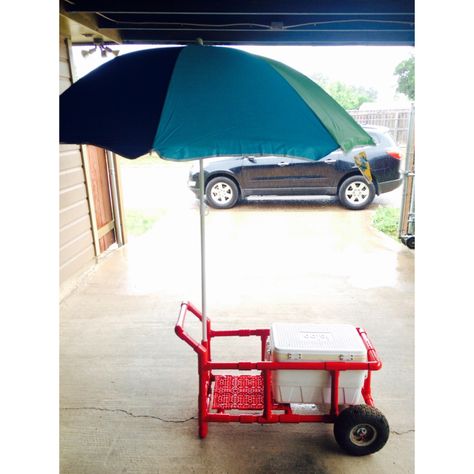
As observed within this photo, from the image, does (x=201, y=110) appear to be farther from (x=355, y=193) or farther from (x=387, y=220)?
(x=355, y=193)

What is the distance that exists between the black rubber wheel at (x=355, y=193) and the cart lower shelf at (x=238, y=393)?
23.1 ft

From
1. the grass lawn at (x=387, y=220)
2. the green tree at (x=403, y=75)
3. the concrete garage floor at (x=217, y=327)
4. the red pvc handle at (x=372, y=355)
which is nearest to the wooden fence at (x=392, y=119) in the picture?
the green tree at (x=403, y=75)

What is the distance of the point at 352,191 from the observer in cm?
953

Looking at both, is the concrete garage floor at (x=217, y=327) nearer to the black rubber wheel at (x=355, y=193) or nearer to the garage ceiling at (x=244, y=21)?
the black rubber wheel at (x=355, y=193)

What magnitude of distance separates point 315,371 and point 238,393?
24.6 inches

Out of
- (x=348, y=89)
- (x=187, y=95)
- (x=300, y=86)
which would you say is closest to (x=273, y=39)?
(x=300, y=86)

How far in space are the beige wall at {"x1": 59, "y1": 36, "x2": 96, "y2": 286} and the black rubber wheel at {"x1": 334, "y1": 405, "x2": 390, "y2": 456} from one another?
3593 mm

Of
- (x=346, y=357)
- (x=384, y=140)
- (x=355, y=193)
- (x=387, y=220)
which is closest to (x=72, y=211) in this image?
(x=346, y=357)

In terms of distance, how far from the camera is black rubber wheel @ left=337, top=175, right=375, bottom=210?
949 centimetres

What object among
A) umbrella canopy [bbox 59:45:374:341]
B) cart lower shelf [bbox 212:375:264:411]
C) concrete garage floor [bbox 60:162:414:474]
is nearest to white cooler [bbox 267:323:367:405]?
cart lower shelf [bbox 212:375:264:411]

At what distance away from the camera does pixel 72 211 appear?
17.9 feet

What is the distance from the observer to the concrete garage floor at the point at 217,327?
267 cm

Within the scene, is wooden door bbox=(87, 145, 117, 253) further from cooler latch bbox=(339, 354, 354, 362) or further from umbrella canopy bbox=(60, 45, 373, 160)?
cooler latch bbox=(339, 354, 354, 362)
